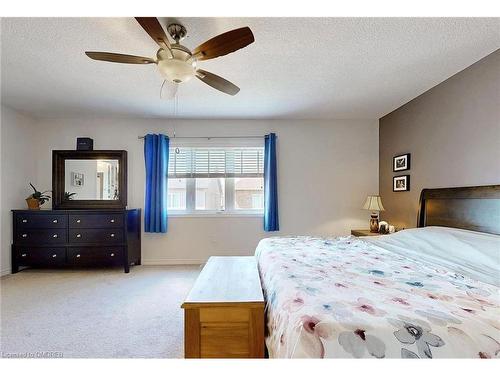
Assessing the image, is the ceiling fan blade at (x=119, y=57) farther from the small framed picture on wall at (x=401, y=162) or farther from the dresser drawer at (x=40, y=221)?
the small framed picture on wall at (x=401, y=162)

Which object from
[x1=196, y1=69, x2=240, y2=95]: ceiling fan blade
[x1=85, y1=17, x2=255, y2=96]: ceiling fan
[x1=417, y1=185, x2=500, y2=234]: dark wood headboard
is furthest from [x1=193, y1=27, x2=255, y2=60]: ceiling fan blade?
[x1=417, y1=185, x2=500, y2=234]: dark wood headboard

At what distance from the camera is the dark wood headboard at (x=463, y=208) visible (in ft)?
7.02

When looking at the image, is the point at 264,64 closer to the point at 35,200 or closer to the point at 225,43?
the point at 225,43

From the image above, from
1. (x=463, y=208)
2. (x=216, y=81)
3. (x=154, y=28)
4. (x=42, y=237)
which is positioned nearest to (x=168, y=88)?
(x=216, y=81)

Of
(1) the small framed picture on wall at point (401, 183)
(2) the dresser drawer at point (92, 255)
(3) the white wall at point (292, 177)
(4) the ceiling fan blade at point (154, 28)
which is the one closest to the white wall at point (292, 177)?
(3) the white wall at point (292, 177)

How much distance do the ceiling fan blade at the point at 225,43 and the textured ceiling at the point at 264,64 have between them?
0.26 metres

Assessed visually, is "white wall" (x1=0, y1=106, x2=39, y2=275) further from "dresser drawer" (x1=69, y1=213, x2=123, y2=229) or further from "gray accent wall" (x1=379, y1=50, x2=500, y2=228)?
"gray accent wall" (x1=379, y1=50, x2=500, y2=228)

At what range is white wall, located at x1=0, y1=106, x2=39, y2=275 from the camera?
3.56m

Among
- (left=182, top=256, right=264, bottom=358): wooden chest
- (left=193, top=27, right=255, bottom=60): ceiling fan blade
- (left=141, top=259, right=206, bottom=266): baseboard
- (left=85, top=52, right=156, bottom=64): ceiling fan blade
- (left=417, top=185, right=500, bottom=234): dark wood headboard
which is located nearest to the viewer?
(left=182, top=256, right=264, bottom=358): wooden chest

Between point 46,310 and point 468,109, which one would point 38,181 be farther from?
point 468,109

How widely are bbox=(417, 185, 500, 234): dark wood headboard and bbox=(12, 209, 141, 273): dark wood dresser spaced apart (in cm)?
380

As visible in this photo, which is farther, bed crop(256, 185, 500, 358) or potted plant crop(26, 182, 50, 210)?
potted plant crop(26, 182, 50, 210)

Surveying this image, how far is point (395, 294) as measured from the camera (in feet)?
4.02

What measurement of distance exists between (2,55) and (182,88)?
1545mm
